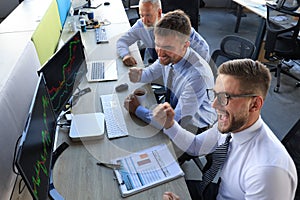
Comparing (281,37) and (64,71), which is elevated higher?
(64,71)

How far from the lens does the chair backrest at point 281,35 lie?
10.3 ft

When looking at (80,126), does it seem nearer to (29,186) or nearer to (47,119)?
(47,119)

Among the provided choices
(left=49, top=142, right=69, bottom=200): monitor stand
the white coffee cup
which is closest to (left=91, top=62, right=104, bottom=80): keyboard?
the white coffee cup

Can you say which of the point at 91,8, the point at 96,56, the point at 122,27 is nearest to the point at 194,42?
the point at 96,56

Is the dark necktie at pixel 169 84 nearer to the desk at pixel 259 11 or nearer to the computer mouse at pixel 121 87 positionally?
the computer mouse at pixel 121 87

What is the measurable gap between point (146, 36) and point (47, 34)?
910 mm

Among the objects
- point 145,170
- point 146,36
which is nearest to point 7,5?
point 146,36

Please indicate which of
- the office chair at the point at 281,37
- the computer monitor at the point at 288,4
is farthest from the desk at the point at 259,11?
the computer monitor at the point at 288,4

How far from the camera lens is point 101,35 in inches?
109

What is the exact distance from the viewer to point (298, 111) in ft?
9.81

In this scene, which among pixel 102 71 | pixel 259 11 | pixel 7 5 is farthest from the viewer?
pixel 7 5

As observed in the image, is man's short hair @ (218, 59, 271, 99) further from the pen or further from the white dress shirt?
the pen

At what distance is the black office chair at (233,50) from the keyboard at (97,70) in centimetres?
86

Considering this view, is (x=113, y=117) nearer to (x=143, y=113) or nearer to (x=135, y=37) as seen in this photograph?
(x=143, y=113)
